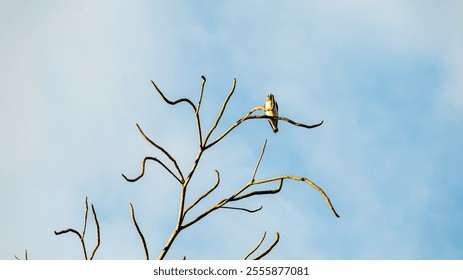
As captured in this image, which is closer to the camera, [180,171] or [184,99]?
[180,171]

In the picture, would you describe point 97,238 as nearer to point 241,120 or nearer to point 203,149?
point 203,149

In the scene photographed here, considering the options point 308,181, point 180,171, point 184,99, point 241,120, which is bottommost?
point 308,181

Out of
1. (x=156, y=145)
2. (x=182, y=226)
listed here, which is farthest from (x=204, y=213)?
(x=156, y=145)

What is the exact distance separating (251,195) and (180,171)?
34 cm

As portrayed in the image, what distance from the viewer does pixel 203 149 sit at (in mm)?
1871

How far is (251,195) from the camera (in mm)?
1688
